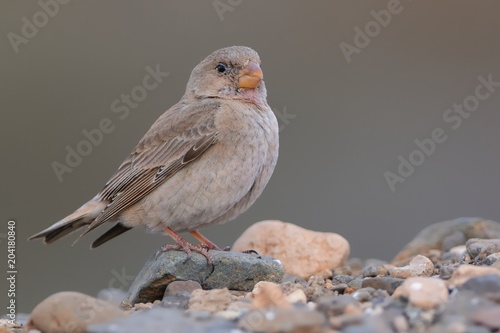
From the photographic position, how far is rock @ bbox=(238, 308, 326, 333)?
3818mm

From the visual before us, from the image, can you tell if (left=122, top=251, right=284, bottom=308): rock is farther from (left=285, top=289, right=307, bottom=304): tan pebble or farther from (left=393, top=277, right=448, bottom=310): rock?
(left=393, top=277, right=448, bottom=310): rock

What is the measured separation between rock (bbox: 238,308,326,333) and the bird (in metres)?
2.02

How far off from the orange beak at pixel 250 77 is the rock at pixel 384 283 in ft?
7.08

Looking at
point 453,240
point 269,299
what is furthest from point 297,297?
point 453,240

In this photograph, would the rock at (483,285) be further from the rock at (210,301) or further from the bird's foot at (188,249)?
the bird's foot at (188,249)

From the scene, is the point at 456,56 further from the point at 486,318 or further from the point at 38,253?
the point at 486,318

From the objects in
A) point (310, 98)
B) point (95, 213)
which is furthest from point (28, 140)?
point (95, 213)

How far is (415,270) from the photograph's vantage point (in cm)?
560

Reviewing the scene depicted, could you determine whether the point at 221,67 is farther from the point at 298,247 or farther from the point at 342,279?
the point at 342,279

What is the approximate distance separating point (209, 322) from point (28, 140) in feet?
23.7

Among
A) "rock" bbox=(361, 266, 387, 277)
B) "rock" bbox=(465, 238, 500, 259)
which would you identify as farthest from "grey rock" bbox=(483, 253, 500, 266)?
"rock" bbox=(361, 266, 387, 277)

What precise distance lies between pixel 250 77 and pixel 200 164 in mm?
862

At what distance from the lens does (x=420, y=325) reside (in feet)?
13.1

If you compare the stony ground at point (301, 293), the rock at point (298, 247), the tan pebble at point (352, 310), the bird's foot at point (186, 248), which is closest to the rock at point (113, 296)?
the stony ground at point (301, 293)
